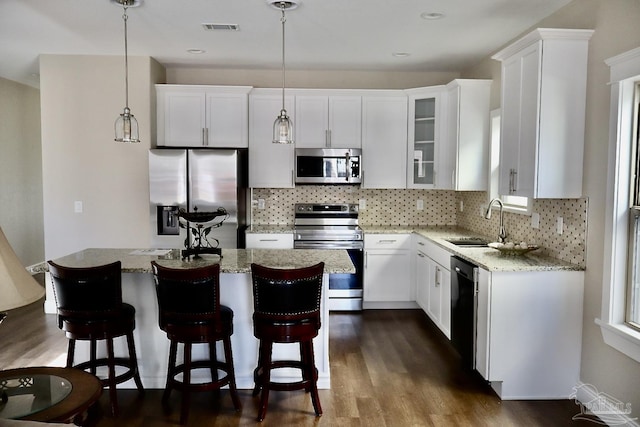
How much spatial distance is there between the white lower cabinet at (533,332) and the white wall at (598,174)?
0.08 m

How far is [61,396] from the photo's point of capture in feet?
6.19

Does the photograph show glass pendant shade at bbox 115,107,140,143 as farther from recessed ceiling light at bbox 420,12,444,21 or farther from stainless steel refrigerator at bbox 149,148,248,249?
recessed ceiling light at bbox 420,12,444,21

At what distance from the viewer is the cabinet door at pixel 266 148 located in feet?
18.4

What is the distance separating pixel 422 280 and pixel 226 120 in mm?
2684

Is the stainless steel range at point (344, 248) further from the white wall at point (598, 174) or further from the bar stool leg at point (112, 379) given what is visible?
the bar stool leg at point (112, 379)

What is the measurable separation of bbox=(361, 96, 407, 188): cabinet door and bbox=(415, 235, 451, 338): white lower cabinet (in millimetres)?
782

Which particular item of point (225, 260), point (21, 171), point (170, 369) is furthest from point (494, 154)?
point (21, 171)

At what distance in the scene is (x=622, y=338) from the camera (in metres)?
2.90

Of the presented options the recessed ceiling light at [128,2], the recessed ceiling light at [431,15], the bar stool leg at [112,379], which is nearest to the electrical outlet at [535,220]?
the recessed ceiling light at [431,15]

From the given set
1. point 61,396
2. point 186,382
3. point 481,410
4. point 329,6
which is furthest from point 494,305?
point 61,396

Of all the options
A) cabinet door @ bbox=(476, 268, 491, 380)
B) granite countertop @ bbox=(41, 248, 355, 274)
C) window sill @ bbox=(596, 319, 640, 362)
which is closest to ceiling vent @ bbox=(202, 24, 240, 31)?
granite countertop @ bbox=(41, 248, 355, 274)

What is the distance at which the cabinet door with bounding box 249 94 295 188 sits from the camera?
5.62 metres

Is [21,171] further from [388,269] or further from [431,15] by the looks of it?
[431,15]

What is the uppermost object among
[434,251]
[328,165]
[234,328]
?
[328,165]
